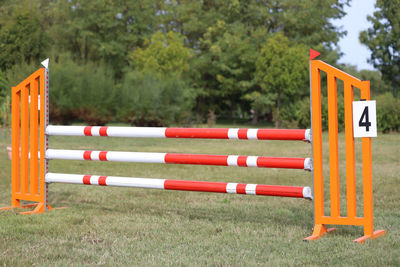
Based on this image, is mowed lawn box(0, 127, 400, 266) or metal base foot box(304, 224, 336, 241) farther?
metal base foot box(304, 224, 336, 241)

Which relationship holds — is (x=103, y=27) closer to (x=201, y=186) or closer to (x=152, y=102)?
(x=152, y=102)

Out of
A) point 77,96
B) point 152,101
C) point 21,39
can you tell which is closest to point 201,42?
point 21,39

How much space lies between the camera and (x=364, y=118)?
14.5ft

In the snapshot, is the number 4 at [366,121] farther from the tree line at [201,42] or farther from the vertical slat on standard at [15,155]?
the tree line at [201,42]

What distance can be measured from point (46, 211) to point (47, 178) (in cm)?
37

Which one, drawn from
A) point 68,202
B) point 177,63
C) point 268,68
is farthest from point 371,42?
point 68,202

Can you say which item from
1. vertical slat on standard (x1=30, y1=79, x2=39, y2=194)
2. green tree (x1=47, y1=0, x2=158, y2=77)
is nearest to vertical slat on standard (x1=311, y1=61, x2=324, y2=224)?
vertical slat on standard (x1=30, y1=79, x2=39, y2=194)

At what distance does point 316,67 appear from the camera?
477 centimetres

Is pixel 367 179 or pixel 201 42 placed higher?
pixel 201 42

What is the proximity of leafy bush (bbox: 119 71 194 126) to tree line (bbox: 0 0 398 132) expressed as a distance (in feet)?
12.7

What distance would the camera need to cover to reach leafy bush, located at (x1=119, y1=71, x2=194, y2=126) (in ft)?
88.7

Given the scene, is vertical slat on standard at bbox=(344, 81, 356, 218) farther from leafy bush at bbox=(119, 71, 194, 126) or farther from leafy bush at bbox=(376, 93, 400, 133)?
leafy bush at bbox=(119, 71, 194, 126)

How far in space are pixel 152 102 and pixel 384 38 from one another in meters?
22.0

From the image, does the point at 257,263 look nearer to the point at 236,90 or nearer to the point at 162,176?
the point at 162,176
